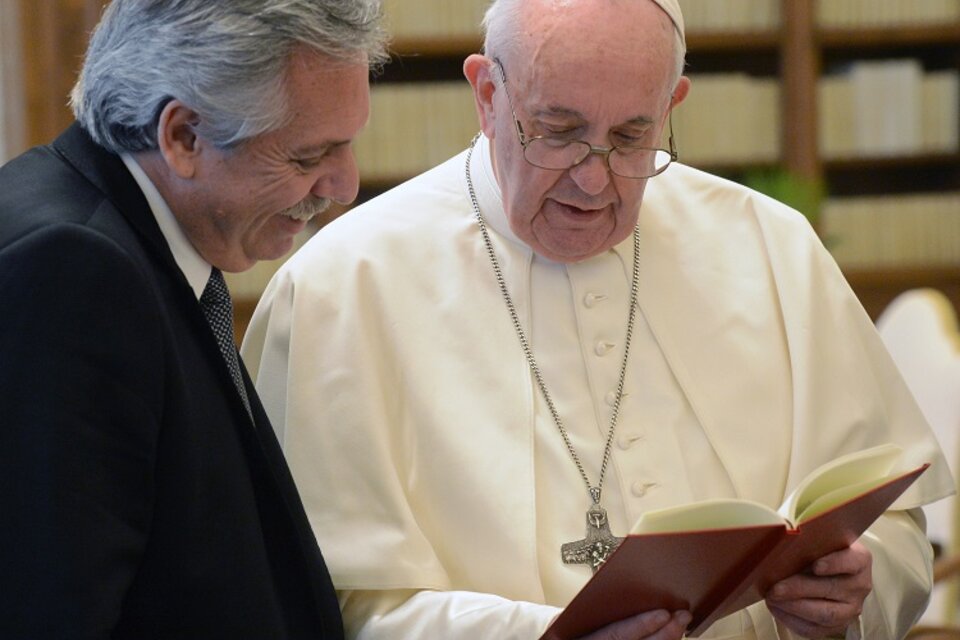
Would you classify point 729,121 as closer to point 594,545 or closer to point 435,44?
point 435,44

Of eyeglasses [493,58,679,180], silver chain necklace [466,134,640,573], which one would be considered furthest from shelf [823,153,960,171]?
eyeglasses [493,58,679,180]

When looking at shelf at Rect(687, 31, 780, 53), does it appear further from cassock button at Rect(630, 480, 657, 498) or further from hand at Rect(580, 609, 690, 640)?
hand at Rect(580, 609, 690, 640)

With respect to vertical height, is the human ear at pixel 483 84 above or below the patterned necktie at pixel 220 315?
above

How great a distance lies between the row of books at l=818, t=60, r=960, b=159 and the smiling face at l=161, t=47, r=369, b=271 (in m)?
4.71

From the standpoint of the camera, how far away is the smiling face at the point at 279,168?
1764 mm

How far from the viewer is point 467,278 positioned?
2.58 meters

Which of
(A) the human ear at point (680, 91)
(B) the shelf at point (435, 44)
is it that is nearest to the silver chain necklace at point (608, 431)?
(A) the human ear at point (680, 91)

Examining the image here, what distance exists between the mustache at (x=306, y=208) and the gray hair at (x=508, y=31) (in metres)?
0.60

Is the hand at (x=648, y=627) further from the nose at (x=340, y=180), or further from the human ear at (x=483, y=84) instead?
the human ear at (x=483, y=84)

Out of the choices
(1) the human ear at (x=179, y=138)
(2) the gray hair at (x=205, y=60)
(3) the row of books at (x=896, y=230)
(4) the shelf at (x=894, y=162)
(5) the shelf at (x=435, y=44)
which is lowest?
(3) the row of books at (x=896, y=230)

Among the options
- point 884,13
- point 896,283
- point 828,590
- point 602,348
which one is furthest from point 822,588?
point 884,13

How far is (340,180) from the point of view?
1.90 metres

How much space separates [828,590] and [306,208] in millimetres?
1006

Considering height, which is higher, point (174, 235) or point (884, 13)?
point (174, 235)
